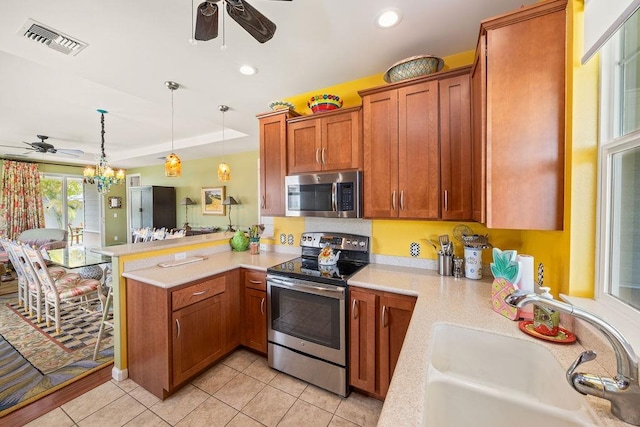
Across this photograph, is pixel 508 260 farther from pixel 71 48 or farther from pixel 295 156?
pixel 71 48

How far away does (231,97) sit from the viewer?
2.71 m

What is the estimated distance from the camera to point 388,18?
1587 millimetres

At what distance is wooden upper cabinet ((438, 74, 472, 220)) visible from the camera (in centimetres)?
164

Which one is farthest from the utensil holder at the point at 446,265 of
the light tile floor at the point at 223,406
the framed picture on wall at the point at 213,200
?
the framed picture on wall at the point at 213,200

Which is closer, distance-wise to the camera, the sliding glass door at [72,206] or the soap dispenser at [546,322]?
the soap dispenser at [546,322]

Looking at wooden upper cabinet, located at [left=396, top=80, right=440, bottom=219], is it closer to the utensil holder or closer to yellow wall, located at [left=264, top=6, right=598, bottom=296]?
the utensil holder

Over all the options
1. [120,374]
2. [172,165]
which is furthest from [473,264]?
[172,165]

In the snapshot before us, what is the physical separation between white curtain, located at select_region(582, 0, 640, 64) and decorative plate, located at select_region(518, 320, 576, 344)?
1127 millimetres

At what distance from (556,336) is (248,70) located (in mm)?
Result: 2625

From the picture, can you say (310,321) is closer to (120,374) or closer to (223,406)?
(223,406)

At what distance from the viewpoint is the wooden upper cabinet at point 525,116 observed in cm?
116

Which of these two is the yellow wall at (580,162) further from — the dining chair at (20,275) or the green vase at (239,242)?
the dining chair at (20,275)

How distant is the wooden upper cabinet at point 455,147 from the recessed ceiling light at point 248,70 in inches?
59.6

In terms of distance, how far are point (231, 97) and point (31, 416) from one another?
299cm
